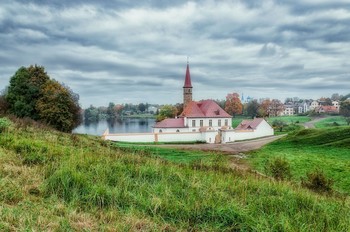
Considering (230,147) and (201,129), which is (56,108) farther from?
(201,129)

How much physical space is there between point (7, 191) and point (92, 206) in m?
1.22

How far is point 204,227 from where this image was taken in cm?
400

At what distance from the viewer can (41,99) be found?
126 ft

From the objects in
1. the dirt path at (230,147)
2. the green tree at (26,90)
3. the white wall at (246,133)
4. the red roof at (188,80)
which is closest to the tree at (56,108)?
the green tree at (26,90)

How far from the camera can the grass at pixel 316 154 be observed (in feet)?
51.0

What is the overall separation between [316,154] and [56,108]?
27056 mm

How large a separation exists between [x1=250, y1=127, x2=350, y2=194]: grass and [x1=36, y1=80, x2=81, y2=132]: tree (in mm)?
21683

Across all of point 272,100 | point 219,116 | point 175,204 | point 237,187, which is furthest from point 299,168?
point 272,100

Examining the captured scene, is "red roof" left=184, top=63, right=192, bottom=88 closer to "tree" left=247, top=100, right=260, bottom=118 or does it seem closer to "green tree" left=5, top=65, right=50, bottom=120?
"green tree" left=5, top=65, right=50, bottom=120

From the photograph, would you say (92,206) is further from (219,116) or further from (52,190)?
(219,116)

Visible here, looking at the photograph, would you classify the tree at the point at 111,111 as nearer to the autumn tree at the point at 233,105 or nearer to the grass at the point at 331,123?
the autumn tree at the point at 233,105

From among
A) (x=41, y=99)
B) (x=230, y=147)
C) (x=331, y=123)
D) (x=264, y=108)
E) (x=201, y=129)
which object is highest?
(x=264, y=108)

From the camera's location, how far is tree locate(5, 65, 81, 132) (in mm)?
36656

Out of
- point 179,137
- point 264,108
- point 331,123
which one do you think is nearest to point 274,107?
point 264,108
